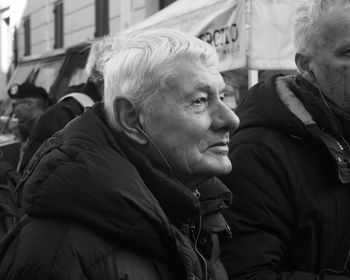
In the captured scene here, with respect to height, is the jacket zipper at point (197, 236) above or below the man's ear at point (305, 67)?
below

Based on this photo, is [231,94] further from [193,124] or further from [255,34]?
[193,124]

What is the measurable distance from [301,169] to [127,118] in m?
0.62

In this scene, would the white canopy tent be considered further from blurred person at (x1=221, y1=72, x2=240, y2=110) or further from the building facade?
the building facade

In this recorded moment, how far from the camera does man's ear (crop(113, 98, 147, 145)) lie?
6.20ft

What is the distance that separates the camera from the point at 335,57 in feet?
7.47

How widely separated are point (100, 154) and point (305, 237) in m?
0.74

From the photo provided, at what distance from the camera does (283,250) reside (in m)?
2.19

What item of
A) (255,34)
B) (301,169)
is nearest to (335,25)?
(301,169)

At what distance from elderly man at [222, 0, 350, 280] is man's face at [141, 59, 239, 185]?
0.91ft

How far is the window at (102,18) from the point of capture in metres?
14.8

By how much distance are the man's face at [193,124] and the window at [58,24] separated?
1636 centimetres

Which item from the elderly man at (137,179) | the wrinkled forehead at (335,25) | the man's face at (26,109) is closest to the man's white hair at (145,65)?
the elderly man at (137,179)

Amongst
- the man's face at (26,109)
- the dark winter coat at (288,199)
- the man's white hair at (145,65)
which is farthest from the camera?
the man's face at (26,109)

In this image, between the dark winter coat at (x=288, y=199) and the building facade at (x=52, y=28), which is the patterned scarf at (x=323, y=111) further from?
the building facade at (x=52, y=28)
